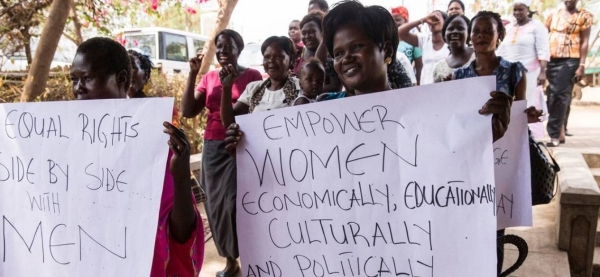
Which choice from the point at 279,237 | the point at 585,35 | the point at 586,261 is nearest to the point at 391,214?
the point at 279,237

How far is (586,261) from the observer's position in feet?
10.5

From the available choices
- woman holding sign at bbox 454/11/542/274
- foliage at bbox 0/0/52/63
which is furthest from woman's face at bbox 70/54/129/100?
foliage at bbox 0/0/52/63

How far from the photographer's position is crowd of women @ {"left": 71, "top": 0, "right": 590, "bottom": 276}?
145 centimetres

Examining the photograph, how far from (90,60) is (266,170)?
633mm

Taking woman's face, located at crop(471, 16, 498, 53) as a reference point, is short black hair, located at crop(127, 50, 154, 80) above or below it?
below

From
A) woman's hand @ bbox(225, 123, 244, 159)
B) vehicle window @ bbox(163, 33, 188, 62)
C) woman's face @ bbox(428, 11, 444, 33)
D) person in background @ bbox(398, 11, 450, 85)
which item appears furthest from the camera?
vehicle window @ bbox(163, 33, 188, 62)

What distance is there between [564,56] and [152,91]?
4695 millimetres

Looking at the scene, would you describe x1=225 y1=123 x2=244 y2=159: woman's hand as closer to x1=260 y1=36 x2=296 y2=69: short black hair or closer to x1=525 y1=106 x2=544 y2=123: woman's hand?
x1=525 y1=106 x2=544 y2=123: woman's hand

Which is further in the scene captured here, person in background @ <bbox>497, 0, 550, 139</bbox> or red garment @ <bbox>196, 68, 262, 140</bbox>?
person in background @ <bbox>497, 0, 550, 139</bbox>

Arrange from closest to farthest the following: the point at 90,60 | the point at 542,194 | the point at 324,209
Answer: the point at 324,209 → the point at 90,60 → the point at 542,194

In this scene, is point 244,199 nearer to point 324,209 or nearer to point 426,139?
point 324,209

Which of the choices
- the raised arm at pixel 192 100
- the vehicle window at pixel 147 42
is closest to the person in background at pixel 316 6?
the raised arm at pixel 192 100

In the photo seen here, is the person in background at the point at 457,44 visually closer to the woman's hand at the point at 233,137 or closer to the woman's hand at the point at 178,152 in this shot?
the woman's hand at the point at 233,137

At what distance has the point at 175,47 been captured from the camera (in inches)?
445
